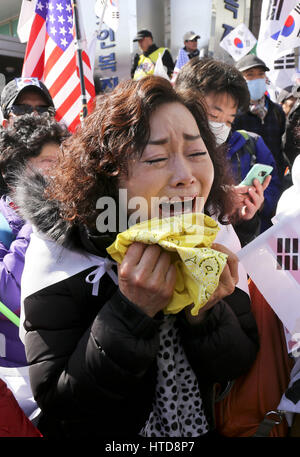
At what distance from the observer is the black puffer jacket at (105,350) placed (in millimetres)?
1038

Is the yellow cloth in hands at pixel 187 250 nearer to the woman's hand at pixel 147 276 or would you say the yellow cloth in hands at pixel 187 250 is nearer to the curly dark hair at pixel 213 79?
the woman's hand at pixel 147 276

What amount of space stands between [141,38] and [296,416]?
830cm

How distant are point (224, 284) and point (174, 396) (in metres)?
0.37

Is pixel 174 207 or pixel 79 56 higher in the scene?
pixel 79 56

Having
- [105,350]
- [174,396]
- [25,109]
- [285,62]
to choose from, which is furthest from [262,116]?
[105,350]

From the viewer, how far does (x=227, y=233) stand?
1413 mm

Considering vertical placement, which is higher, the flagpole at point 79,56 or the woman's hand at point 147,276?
the flagpole at point 79,56

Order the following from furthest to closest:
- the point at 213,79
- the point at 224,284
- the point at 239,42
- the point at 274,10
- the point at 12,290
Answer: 1. the point at 239,42
2. the point at 274,10
3. the point at 213,79
4. the point at 12,290
5. the point at 224,284

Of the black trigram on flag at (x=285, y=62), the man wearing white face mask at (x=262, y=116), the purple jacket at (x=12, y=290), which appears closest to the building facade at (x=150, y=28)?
the black trigram on flag at (x=285, y=62)

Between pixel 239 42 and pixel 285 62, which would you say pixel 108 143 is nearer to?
pixel 285 62

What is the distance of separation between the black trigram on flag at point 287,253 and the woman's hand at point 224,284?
0.42 feet

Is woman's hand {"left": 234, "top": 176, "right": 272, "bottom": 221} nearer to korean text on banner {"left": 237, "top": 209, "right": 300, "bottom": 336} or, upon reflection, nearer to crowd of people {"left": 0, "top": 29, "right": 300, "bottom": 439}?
crowd of people {"left": 0, "top": 29, "right": 300, "bottom": 439}

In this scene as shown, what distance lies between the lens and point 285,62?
497cm
